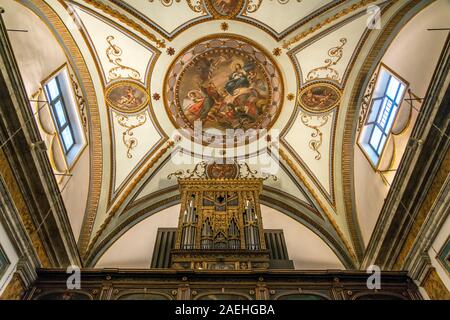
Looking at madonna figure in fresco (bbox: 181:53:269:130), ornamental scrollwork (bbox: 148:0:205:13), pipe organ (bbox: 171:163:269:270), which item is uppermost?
ornamental scrollwork (bbox: 148:0:205:13)

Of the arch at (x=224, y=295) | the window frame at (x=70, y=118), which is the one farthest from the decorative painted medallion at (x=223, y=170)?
the arch at (x=224, y=295)

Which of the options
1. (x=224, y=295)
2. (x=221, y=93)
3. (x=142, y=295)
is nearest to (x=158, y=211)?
(x=221, y=93)

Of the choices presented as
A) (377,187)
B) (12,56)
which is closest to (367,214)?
(377,187)

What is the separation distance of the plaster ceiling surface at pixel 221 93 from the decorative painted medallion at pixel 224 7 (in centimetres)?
3

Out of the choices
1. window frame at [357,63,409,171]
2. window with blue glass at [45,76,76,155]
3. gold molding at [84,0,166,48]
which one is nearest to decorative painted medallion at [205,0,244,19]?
gold molding at [84,0,166,48]

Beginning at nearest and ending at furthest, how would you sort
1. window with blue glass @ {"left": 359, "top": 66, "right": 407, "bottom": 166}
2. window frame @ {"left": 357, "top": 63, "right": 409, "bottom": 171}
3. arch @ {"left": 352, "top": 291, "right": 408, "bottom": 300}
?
arch @ {"left": 352, "top": 291, "right": 408, "bottom": 300} → window frame @ {"left": 357, "top": 63, "right": 409, "bottom": 171} → window with blue glass @ {"left": 359, "top": 66, "right": 407, "bottom": 166}

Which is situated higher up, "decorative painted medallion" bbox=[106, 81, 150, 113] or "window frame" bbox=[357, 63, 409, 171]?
"decorative painted medallion" bbox=[106, 81, 150, 113]

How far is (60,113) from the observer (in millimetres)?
9930

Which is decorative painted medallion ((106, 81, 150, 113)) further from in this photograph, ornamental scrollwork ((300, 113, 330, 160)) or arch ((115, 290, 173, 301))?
arch ((115, 290, 173, 301))

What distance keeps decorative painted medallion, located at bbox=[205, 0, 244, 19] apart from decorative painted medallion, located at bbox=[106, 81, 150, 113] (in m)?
3.69

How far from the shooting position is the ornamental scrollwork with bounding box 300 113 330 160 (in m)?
12.7

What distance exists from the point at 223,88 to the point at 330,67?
392 centimetres

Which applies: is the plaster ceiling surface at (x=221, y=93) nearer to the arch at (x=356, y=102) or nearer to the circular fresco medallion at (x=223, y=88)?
the circular fresco medallion at (x=223, y=88)

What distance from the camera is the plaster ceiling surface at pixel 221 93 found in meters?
11.0
